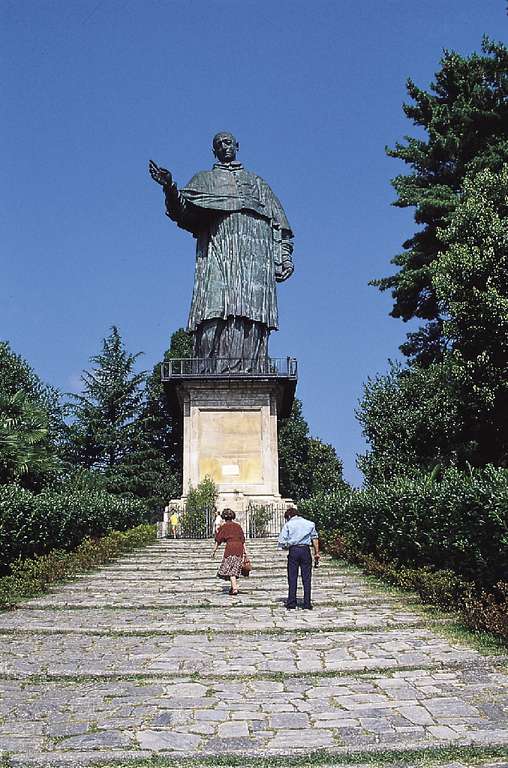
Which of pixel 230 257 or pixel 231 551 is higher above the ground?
pixel 230 257

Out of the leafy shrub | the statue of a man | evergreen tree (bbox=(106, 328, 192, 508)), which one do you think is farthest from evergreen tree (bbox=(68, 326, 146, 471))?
the leafy shrub

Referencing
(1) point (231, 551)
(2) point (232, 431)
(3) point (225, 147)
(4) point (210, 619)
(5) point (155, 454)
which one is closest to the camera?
(4) point (210, 619)

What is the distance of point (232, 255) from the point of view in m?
30.5

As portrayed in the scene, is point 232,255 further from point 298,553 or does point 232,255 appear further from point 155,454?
point 298,553

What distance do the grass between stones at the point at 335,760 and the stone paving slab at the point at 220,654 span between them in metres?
2.43

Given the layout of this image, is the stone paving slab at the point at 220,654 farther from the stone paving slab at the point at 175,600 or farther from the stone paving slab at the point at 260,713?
the stone paving slab at the point at 175,600

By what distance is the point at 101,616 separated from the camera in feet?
36.2

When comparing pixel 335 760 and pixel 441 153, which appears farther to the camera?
pixel 441 153

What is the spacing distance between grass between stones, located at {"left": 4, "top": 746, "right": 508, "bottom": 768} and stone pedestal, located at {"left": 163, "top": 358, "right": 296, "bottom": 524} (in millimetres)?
21522

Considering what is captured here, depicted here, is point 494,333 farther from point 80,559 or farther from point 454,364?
point 80,559

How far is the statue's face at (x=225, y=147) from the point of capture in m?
31.7

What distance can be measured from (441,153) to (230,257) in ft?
28.4

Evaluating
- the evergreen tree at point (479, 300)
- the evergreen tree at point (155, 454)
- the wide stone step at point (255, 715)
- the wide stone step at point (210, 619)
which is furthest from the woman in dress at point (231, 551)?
the evergreen tree at point (155, 454)

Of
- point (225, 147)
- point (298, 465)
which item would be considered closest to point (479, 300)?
point (225, 147)
